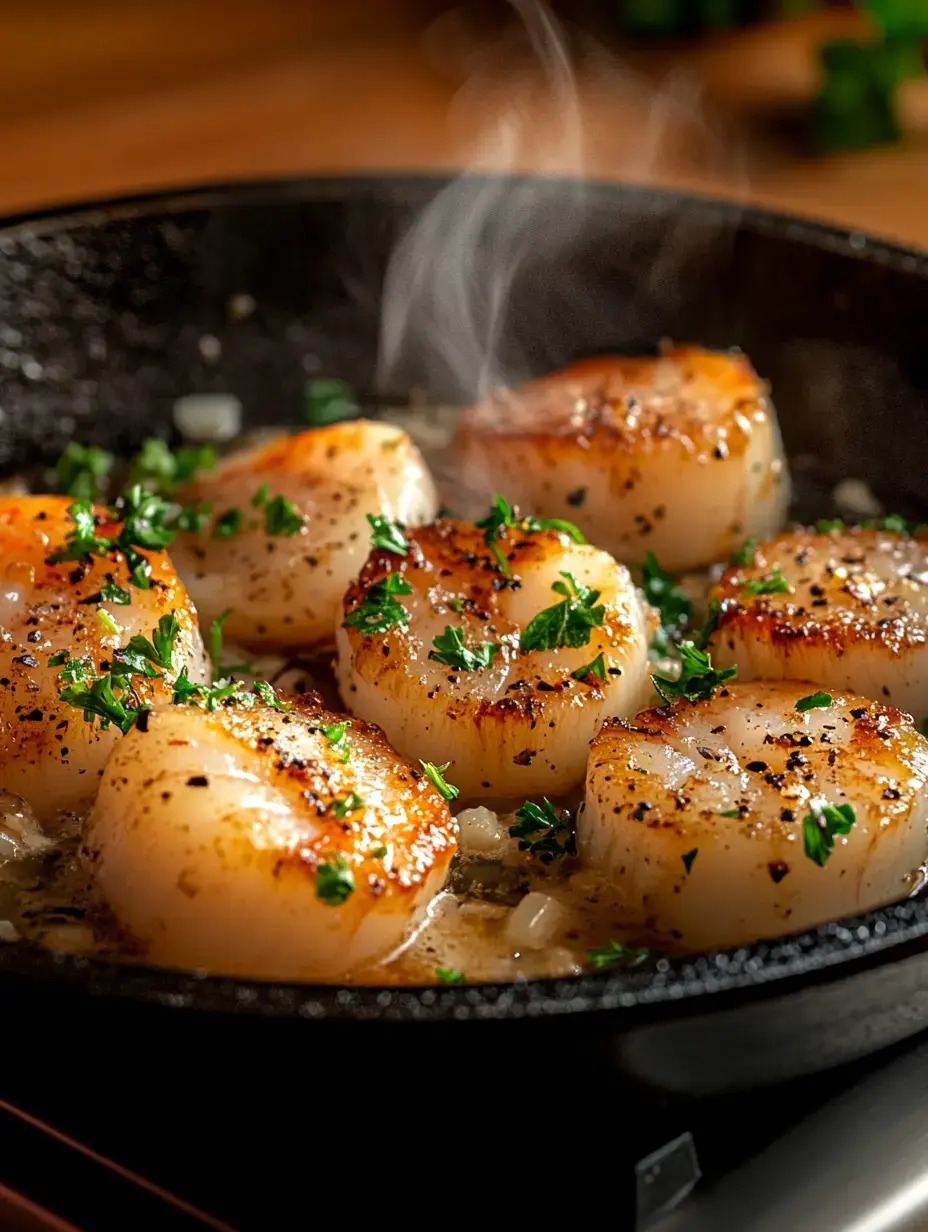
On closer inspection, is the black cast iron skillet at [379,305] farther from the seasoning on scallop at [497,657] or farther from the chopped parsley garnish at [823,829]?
the chopped parsley garnish at [823,829]

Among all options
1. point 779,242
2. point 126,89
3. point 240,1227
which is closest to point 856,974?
point 240,1227

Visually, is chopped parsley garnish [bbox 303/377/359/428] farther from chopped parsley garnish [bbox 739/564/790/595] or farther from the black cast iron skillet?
chopped parsley garnish [bbox 739/564/790/595]

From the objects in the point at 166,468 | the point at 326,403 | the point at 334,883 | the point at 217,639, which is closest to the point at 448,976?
the point at 334,883

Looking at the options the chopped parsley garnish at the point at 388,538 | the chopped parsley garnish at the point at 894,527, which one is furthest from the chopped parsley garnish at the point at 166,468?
the chopped parsley garnish at the point at 894,527

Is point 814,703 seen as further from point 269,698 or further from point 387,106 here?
point 387,106

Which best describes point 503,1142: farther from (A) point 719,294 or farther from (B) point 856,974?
(A) point 719,294

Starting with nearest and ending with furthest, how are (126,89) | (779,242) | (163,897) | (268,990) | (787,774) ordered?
(268,990) → (163,897) → (787,774) → (779,242) → (126,89)

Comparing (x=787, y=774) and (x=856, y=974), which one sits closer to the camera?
(x=856, y=974)

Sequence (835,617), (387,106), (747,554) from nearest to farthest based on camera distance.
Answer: (835,617)
(747,554)
(387,106)
